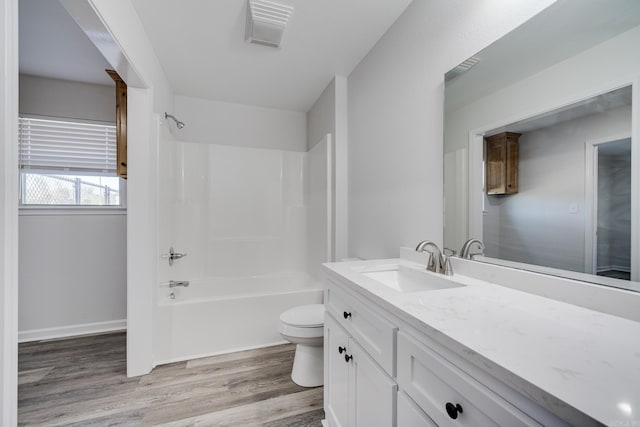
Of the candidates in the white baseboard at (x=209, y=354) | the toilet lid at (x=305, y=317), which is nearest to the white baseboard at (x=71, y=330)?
the white baseboard at (x=209, y=354)

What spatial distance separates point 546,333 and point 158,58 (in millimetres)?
2875

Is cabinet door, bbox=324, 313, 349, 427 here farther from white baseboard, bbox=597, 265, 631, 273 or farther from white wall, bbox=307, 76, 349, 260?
white wall, bbox=307, 76, 349, 260

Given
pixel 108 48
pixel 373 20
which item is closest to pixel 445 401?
Result: pixel 373 20

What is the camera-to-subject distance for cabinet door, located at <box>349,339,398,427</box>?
83 centimetres

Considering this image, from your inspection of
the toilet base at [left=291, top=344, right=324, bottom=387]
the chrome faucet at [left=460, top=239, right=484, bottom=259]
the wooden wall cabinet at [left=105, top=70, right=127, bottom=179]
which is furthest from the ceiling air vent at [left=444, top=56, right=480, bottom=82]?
the wooden wall cabinet at [left=105, top=70, right=127, bottom=179]

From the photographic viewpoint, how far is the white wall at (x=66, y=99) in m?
2.47

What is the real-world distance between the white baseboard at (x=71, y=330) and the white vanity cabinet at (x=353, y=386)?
2435 millimetres

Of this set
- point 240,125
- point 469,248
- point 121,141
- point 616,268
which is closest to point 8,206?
point 121,141

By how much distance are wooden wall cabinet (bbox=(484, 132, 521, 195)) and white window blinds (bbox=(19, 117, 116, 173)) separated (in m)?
3.22

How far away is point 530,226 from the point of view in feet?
3.20

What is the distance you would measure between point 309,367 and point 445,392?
1.38m

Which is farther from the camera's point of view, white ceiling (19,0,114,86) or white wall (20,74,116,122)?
white wall (20,74,116,122)

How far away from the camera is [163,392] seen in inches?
68.0

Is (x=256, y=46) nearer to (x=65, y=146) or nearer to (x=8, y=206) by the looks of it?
(x=8, y=206)
